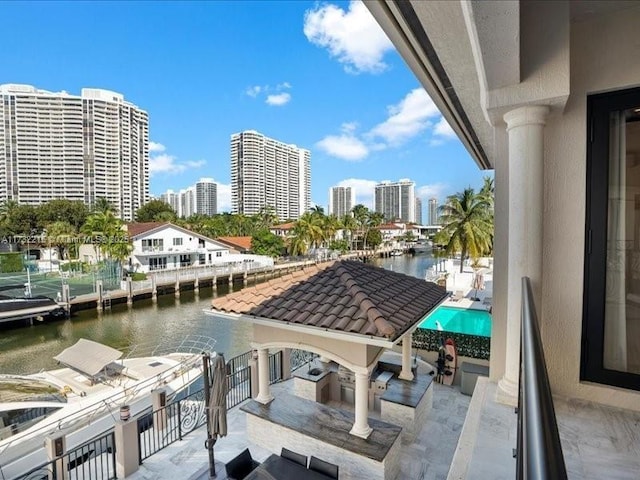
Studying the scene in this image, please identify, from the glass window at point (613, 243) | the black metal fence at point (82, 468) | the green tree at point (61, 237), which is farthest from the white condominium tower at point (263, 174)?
the glass window at point (613, 243)

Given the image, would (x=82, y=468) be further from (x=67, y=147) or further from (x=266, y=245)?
(x=67, y=147)

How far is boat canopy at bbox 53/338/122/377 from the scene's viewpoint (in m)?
9.34

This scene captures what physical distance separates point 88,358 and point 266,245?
32108 millimetres

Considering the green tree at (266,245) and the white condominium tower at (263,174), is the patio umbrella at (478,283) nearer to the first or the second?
the green tree at (266,245)

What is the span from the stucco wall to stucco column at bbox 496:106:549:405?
267 millimetres

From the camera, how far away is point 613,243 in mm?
2693

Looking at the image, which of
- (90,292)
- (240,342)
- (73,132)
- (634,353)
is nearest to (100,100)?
(73,132)

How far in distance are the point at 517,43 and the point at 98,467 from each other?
A: 838 cm

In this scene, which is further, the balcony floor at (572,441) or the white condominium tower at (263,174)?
the white condominium tower at (263,174)

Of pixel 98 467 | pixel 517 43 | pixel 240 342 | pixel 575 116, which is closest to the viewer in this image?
pixel 517 43

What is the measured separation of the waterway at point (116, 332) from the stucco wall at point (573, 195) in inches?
565

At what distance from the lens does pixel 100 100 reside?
75.5m

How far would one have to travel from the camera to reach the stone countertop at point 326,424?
5.11 m

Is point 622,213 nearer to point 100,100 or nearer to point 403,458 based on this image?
point 403,458
